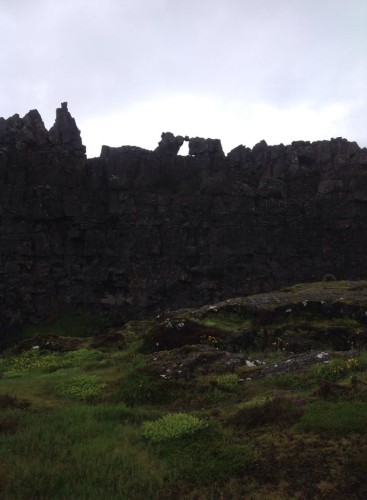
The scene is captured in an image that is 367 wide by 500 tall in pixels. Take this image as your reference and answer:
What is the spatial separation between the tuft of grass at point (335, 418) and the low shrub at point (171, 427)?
243cm

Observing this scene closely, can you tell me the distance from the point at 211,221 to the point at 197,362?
3433 cm

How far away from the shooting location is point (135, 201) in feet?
172

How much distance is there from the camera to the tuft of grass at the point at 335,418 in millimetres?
11148

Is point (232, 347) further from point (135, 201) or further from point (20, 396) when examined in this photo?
point (135, 201)

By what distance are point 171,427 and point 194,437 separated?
84 centimetres

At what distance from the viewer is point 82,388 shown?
18.6m

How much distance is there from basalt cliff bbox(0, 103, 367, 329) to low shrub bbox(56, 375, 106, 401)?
103ft

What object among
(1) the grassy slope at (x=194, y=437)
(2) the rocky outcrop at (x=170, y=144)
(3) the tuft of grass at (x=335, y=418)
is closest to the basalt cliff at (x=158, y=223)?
(2) the rocky outcrop at (x=170, y=144)

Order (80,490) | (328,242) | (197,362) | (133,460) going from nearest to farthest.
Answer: (80,490), (133,460), (197,362), (328,242)

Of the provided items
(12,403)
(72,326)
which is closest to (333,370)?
(12,403)

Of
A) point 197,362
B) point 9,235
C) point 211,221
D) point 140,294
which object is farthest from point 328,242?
point 197,362

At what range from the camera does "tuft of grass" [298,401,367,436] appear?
11.1 metres

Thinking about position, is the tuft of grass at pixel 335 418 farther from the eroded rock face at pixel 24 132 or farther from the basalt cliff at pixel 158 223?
the eroded rock face at pixel 24 132

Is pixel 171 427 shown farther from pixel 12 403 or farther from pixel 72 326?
pixel 72 326
